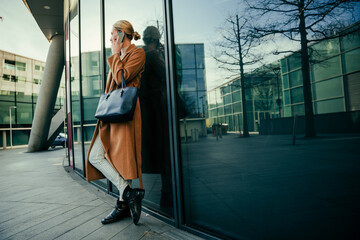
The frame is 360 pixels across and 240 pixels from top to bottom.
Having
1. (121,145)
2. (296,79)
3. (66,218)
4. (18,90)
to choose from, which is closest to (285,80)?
(296,79)

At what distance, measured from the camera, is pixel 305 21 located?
1.22 m

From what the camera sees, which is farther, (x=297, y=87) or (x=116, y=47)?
(x=116, y=47)

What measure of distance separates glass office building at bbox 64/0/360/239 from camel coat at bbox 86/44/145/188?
310 millimetres

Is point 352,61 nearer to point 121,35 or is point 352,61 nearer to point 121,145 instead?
point 121,145

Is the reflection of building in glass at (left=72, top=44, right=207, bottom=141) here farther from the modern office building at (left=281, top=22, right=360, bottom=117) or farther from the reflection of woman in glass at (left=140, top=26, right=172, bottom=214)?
the modern office building at (left=281, top=22, right=360, bottom=117)

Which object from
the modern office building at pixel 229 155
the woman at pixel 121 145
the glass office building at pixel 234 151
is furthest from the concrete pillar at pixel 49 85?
the woman at pixel 121 145

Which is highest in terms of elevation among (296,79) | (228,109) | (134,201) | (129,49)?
(129,49)

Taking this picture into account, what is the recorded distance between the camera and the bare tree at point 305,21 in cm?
111

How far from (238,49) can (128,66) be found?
0.99 m

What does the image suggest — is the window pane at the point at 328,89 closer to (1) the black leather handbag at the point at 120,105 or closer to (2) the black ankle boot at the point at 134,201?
(1) the black leather handbag at the point at 120,105

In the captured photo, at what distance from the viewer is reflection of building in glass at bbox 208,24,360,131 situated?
1.07 meters

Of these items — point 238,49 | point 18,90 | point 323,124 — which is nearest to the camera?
point 323,124

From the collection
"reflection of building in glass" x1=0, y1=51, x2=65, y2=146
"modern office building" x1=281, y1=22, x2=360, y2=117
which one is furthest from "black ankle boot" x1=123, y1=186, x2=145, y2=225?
"reflection of building in glass" x1=0, y1=51, x2=65, y2=146

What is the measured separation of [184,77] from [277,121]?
38.0 inches
